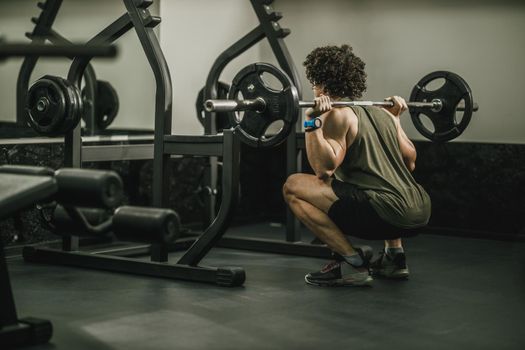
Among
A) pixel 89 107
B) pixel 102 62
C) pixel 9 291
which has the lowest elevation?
pixel 9 291

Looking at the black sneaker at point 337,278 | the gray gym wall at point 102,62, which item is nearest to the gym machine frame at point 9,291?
the black sneaker at point 337,278

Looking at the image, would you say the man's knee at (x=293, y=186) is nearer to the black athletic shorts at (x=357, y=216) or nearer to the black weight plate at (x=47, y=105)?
the black athletic shorts at (x=357, y=216)

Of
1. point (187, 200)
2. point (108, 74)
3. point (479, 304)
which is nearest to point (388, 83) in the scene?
point (187, 200)

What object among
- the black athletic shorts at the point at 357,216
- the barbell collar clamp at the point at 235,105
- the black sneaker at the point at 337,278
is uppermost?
the barbell collar clamp at the point at 235,105

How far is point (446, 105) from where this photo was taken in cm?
479

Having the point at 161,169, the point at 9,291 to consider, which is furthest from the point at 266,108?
the point at 9,291

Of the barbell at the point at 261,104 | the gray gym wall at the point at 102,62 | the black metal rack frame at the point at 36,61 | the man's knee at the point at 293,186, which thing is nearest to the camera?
the barbell at the point at 261,104

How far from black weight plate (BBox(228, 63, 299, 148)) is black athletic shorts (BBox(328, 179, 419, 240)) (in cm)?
38

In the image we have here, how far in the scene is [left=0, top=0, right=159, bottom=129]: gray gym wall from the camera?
6.15 meters

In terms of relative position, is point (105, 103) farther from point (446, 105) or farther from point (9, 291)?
point (9, 291)

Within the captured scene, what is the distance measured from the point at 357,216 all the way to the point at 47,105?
1573mm

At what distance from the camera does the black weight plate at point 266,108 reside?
388 centimetres

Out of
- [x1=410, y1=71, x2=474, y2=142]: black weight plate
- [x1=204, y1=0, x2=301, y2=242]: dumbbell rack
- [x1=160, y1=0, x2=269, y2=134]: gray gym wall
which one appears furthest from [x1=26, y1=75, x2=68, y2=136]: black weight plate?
[x1=410, y1=71, x2=474, y2=142]: black weight plate

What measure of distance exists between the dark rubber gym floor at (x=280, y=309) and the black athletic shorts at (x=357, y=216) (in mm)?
257
